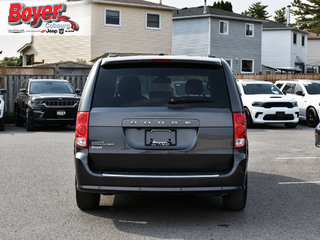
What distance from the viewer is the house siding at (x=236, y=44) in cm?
4359

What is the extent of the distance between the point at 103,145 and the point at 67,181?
3.03 metres

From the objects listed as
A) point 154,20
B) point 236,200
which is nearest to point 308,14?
point 154,20

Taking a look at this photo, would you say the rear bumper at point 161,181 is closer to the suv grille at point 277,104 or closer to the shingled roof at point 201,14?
the suv grille at point 277,104

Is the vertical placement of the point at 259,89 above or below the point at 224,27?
below

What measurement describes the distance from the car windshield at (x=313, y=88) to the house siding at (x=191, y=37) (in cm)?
2183

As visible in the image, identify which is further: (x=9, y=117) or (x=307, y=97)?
(x=9, y=117)

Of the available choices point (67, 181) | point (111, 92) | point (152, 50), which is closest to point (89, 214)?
point (111, 92)

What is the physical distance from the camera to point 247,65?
46.8 metres

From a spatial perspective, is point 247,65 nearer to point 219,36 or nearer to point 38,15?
point 219,36

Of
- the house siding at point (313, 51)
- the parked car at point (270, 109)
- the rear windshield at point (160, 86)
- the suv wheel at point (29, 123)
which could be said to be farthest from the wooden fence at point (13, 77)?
the house siding at point (313, 51)

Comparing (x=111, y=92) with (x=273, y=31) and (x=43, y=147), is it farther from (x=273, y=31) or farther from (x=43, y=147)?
(x=273, y=31)

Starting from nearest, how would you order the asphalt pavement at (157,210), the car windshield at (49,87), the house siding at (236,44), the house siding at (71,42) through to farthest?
the asphalt pavement at (157,210), the car windshield at (49,87), the house siding at (71,42), the house siding at (236,44)

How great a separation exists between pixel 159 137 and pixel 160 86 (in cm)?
57

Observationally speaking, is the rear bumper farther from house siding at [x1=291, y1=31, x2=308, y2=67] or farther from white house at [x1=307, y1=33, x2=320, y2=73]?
white house at [x1=307, y1=33, x2=320, y2=73]
